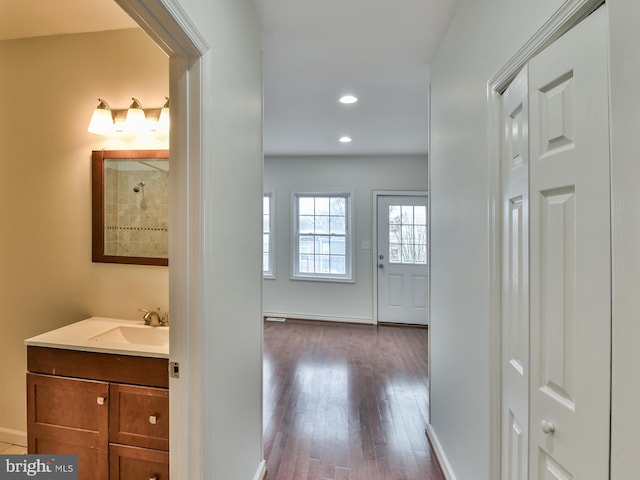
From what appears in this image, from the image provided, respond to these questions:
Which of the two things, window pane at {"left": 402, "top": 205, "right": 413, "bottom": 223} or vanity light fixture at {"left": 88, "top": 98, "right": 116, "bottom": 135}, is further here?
window pane at {"left": 402, "top": 205, "right": 413, "bottom": 223}

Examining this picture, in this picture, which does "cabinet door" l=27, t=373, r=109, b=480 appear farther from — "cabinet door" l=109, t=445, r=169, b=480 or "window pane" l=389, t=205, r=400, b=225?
"window pane" l=389, t=205, r=400, b=225

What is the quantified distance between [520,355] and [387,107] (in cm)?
255

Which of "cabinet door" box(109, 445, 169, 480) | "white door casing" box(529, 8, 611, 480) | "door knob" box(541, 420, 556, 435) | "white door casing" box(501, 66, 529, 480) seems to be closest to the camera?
"white door casing" box(529, 8, 611, 480)

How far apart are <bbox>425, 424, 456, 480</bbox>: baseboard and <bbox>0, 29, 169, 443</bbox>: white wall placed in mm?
1872

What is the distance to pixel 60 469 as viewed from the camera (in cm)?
143

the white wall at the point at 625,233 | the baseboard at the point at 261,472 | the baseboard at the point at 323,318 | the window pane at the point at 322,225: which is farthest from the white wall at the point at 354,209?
the white wall at the point at 625,233

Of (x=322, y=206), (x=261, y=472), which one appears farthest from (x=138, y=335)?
(x=322, y=206)

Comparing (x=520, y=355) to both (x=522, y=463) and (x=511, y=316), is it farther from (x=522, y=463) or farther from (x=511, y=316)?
(x=522, y=463)

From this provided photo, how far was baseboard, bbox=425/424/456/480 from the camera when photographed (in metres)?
1.75

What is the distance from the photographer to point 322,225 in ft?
16.8

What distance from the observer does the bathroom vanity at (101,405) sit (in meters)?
1.38

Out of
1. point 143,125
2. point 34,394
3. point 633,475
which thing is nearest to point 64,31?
point 143,125

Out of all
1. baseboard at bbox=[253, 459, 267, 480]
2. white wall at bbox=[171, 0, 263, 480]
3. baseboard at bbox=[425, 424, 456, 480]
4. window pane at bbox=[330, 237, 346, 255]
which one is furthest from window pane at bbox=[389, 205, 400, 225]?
baseboard at bbox=[253, 459, 267, 480]

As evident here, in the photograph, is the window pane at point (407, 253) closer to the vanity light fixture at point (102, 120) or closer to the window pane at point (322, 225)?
the window pane at point (322, 225)
